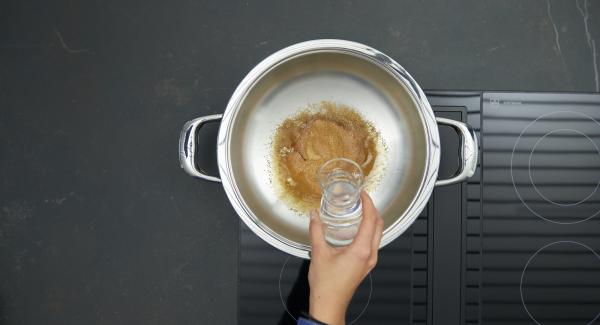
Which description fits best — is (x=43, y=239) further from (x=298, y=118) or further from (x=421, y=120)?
(x=421, y=120)

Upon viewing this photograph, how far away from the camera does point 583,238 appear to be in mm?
694

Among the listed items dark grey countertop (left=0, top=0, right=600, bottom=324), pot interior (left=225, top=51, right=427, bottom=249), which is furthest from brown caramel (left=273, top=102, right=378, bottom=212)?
dark grey countertop (left=0, top=0, right=600, bottom=324)

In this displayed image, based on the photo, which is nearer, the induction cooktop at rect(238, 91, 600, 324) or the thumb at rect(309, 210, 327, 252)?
the thumb at rect(309, 210, 327, 252)

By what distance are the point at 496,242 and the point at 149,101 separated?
23.3 inches

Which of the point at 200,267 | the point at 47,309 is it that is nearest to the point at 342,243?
the point at 200,267

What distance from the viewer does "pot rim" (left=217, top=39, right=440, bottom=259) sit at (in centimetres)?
57

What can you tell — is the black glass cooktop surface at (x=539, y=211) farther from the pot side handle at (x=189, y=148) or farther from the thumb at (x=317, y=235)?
the pot side handle at (x=189, y=148)

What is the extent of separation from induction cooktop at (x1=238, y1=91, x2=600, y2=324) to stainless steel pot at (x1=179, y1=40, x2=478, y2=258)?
0.07m

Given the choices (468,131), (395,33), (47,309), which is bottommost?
(47,309)

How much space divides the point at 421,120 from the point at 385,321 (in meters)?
0.31

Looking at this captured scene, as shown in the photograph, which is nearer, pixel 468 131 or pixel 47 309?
pixel 468 131

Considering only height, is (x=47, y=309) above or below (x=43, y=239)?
below

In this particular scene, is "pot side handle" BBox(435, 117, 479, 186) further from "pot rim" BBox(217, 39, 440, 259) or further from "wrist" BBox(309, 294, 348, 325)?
"wrist" BBox(309, 294, 348, 325)

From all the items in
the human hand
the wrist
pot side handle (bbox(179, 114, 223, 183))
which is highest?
pot side handle (bbox(179, 114, 223, 183))
